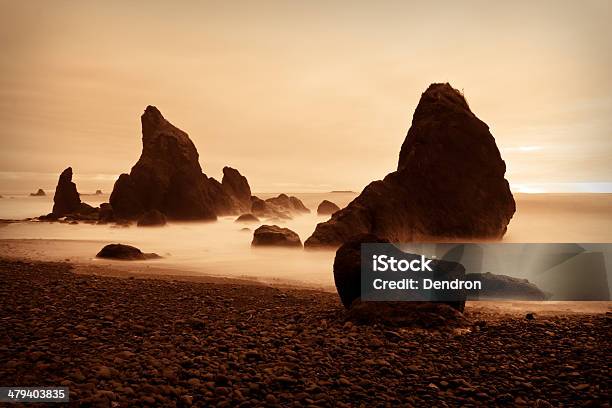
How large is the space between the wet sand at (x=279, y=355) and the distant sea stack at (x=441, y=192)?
1723cm

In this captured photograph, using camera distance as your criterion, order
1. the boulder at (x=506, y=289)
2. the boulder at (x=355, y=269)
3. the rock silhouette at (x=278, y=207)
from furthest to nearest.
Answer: the rock silhouette at (x=278, y=207)
the boulder at (x=506, y=289)
the boulder at (x=355, y=269)

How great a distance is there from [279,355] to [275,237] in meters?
26.4

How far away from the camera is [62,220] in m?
66.8

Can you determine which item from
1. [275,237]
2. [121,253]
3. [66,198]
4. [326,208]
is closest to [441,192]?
[275,237]

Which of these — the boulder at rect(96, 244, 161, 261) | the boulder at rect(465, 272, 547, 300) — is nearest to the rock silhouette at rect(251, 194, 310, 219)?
the boulder at rect(96, 244, 161, 261)

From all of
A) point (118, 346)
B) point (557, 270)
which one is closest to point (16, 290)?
point (118, 346)

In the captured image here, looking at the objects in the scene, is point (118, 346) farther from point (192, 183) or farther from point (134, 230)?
point (192, 183)

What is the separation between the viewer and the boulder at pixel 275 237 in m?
34.0

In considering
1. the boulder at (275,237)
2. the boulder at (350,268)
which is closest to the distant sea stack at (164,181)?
the boulder at (275,237)

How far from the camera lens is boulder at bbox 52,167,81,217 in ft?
240

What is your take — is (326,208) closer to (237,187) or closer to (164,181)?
(237,187)

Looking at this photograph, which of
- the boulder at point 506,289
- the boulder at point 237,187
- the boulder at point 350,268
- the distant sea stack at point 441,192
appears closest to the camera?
the boulder at point 350,268

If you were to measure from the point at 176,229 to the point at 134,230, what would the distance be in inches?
197

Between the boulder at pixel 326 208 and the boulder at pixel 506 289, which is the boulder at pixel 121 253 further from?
the boulder at pixel 326 208
